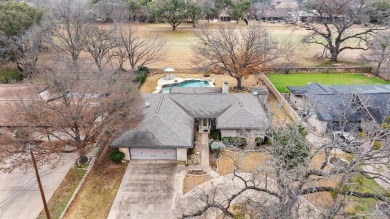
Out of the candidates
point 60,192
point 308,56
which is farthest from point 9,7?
point 308,56

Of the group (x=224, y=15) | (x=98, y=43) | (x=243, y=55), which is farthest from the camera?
(x=224, y=15)

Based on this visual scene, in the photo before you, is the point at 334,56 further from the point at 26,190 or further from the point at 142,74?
the point at 26,190

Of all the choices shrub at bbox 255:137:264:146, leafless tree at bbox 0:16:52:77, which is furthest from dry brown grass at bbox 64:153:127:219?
leafless tree at bbox 0:16:52:77

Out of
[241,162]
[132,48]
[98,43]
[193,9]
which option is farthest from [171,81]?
[193,9]

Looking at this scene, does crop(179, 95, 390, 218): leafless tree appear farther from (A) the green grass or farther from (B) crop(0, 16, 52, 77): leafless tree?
(B) crop(0, 16, 52, 77): leafless tree

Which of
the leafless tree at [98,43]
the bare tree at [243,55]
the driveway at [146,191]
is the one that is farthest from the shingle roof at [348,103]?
the leafless tree at [98,43]

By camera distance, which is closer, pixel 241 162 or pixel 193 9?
pixel 241 162

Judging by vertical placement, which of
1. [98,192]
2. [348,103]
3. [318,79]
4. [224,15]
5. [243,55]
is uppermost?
Result: [224,15]

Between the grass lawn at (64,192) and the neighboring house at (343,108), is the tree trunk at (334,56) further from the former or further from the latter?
the grass lawn at (64,192)

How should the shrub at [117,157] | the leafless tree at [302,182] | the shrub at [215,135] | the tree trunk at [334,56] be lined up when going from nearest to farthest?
1. the leafless tree at [302,182]
2. the shrub at [117,157]
3. the shrub at [215,135]
4. the tree trunk at [334,56]
